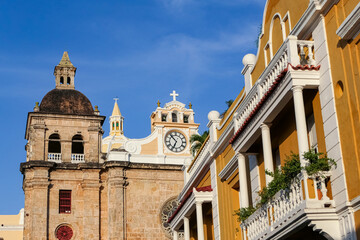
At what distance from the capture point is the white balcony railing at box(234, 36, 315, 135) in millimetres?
13523

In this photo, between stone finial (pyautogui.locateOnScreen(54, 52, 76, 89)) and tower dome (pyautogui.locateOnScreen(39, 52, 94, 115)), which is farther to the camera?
stone finial (pyautogui.locateOnScreen(54, 52, 76, 89))

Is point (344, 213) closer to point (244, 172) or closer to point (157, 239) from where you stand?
point (244, 172)

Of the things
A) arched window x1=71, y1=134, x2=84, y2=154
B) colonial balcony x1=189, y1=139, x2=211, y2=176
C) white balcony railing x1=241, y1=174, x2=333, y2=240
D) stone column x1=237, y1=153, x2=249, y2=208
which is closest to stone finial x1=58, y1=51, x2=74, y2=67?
arched window x1=71, y1=134, x2=84, y2=154

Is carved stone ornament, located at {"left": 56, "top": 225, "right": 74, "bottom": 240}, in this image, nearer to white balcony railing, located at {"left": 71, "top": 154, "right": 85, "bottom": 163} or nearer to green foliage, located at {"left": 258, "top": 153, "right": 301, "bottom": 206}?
white balcony railing, located at {"left": 71, "top": 154, "right": 85, "bottom": 163}

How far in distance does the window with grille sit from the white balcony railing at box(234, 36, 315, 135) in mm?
24620

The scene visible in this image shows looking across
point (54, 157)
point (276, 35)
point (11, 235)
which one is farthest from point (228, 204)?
point (11, 235)

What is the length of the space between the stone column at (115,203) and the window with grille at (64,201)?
2439mm

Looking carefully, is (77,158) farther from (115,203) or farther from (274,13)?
(274,13)

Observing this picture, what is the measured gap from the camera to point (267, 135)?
49.9 feet

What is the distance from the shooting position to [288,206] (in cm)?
1266

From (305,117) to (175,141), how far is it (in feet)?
96.4

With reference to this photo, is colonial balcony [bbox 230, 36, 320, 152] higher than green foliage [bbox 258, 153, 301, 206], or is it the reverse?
colonial balcony [bbox 230, 36, 320, 152]

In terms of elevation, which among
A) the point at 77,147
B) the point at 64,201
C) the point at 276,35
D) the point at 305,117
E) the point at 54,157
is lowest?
the point at 305,117

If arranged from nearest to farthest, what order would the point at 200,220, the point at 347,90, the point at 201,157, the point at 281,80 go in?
the point at 347,90 → the point at 281,80 → the point at 200,220 → the point at 201,157
